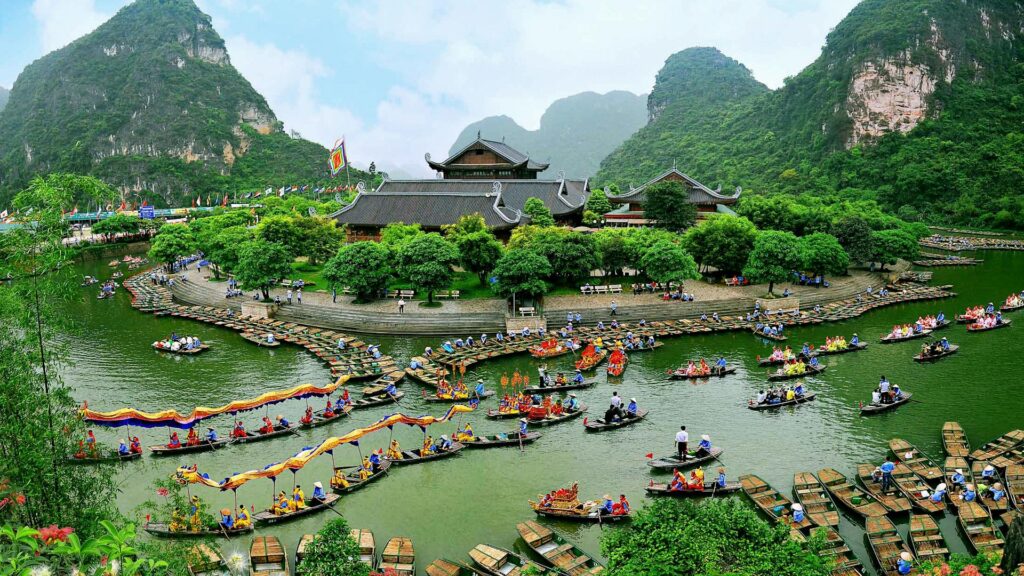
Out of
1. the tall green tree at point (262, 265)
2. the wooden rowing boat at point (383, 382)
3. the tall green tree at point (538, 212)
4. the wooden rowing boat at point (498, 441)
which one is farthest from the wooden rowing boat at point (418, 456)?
the tall green tree at point (538, 212)

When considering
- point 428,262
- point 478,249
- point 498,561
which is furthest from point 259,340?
point 498,561

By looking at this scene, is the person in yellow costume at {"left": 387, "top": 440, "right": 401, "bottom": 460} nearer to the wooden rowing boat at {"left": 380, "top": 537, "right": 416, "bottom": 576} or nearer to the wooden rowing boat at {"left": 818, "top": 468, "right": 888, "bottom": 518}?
the wooden rowing boat at {"left": 380, "top": 537, "right": 416, "bottom": 576}

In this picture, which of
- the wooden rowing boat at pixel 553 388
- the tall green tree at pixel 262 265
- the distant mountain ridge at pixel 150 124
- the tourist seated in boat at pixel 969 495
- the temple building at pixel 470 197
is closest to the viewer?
the tourist seated in boat at pixel 969 495

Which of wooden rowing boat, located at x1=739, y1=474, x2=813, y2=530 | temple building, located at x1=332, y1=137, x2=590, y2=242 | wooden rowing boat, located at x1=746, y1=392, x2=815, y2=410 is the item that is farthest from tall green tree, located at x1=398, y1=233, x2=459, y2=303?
wooden rowing boat, located at x1=739, y1=474, x2=813, y2=530

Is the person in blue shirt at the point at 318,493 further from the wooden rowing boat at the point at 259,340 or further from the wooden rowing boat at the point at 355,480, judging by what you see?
the wooden rowing boat at the point at 259,340

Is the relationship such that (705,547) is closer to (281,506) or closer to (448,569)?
(448,569)

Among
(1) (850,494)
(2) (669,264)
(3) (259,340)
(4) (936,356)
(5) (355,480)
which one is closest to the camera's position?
(1) (850,494)
